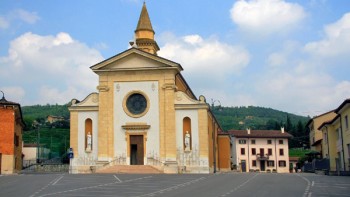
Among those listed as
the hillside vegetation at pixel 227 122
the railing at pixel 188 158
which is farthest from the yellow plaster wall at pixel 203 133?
the hillside vegetation at pixel 227 122

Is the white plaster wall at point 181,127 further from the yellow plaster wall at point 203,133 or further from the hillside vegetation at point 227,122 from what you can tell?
the hillside vegetation at point 227,122

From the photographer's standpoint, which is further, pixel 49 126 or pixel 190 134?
pixel 49 126

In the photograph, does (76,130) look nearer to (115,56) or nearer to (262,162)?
(115,56)

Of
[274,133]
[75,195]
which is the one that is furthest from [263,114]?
[75,195]

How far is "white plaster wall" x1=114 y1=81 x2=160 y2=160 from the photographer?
46.8 m

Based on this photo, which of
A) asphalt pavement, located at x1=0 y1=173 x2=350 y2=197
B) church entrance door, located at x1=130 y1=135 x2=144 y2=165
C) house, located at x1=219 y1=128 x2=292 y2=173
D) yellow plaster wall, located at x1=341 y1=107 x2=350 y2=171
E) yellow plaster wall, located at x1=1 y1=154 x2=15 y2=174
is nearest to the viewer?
asphalt pavement, located at x1=0 y1=173 x2=350 y2=197

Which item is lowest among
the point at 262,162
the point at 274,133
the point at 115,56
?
the point at 262,162

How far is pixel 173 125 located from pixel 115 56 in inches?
370

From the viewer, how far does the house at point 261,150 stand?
329ft

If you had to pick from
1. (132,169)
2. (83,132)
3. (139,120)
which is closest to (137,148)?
(139,120)

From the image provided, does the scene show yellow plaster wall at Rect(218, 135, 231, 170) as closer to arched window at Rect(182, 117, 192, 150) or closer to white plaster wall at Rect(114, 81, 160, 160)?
arched window at Rect(182, 117, 192, 150)

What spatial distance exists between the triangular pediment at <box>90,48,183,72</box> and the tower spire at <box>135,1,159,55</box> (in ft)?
26.4

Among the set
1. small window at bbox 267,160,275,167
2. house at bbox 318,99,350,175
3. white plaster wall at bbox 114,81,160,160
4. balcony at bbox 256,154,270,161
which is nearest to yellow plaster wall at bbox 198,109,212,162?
white plaster wall at bbox 114,81,160,160

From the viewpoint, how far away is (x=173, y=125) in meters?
46.4
